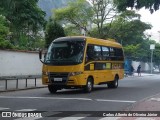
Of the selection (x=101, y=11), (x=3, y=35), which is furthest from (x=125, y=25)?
(x=3, y=35)

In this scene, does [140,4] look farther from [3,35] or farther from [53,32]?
[3,35]

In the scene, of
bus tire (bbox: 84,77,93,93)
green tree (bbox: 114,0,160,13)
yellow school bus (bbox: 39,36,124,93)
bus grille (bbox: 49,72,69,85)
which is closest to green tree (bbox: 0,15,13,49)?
green tree (bbox: 114,0,160,13)

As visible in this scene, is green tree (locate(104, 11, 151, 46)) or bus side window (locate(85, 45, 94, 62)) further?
green tree (locate(104, 11, 151, 46))

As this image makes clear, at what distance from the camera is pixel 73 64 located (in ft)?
66.6

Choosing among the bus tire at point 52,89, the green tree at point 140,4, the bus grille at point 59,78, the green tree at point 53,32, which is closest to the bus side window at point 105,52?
the bus tire at point 52,89

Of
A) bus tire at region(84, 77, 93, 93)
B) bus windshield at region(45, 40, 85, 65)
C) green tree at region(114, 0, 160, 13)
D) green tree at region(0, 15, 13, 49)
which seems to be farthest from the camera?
green tree at region(114, 0, 160, 13)

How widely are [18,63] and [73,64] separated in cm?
1390

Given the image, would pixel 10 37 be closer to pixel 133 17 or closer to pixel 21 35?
pixel 21 35

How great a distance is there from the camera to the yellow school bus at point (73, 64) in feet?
66.6

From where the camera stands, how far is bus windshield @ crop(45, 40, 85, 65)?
2047 centimetres

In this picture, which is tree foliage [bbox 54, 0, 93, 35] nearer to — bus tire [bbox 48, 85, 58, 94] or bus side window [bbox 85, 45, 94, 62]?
bus side window [bbox 85, 45, 94, 62]

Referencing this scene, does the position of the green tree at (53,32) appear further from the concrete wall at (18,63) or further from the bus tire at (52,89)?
the bus tire at (52,89)

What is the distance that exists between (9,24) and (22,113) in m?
26.0

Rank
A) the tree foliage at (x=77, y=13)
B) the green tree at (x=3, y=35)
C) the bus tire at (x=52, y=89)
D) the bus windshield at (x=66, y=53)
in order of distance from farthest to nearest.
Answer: the tree foliage at (x=77, y=13), the green tree at (x=3, y=35), the bus tire at (x=52, y=89), the bus windshield at (x=66, y=53)
